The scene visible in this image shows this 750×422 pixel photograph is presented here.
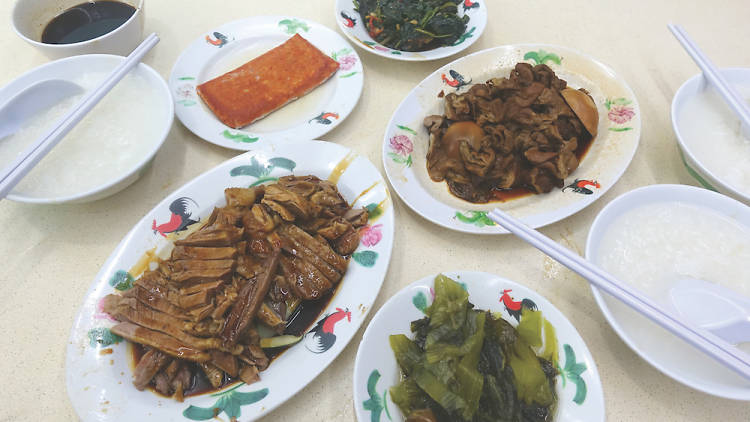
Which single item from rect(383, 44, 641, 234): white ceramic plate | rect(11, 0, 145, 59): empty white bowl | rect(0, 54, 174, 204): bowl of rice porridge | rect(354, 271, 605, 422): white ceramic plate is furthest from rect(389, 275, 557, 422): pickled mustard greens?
rect(11, 0, 145, 59): empty white bowl

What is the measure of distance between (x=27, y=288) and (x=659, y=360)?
7.75ft

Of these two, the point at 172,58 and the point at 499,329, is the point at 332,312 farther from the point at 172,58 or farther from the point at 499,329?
the point at 172,58

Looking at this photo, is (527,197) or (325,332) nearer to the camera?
(325,332)

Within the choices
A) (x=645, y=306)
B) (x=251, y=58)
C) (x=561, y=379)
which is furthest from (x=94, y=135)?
(x=645, y=306)

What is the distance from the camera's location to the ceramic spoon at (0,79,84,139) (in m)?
1.93

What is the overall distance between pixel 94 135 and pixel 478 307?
1.84m

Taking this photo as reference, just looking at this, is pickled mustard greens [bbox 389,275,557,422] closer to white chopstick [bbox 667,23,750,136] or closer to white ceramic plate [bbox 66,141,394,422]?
white ceramic plate [bbox 66,141,394,422]

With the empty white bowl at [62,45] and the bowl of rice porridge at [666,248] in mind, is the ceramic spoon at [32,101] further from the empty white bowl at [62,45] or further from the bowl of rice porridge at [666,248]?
the bowl of rice porridge at [666,248]

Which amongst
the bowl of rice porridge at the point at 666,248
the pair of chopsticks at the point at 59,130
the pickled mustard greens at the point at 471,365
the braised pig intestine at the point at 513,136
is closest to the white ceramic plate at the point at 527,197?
the braised pig intestine at the point at 513,136

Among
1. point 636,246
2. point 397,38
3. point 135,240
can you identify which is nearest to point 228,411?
point 135,240

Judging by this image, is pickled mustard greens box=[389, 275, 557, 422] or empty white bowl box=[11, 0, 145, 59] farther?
empty white bowl box=[11, 0, 145, 59]

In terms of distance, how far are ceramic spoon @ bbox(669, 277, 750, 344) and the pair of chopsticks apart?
243 centimetres

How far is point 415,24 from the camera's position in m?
2.46

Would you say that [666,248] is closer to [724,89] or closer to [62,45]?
[724,89]
